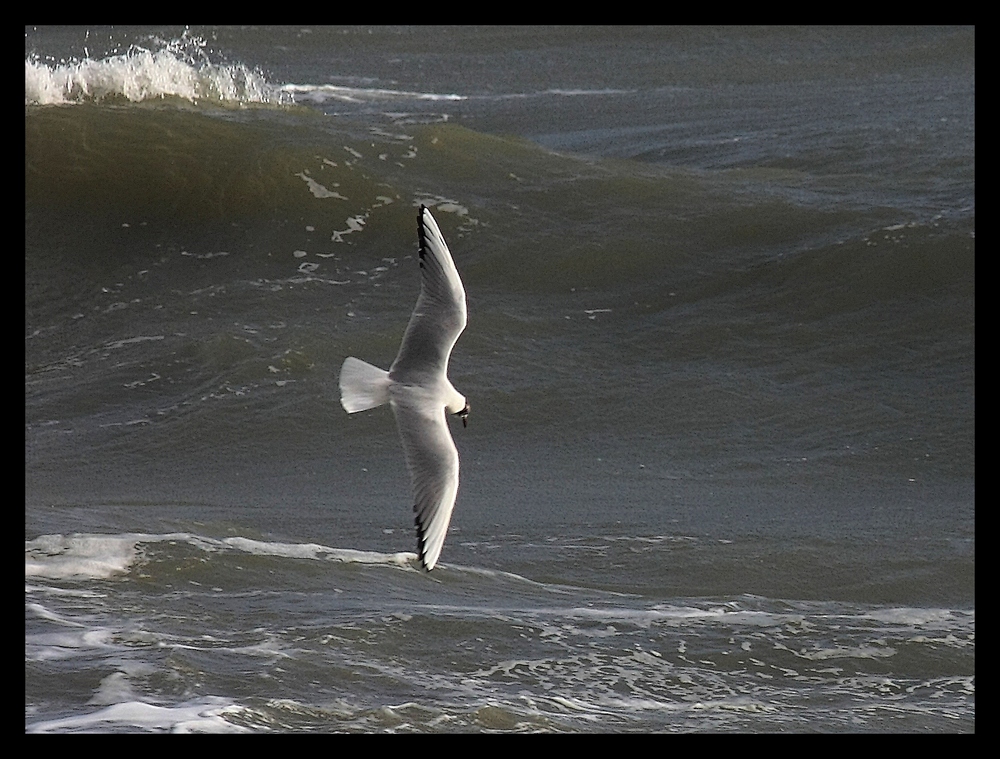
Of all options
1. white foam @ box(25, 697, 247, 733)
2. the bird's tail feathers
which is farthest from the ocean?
the bird's tail feathers

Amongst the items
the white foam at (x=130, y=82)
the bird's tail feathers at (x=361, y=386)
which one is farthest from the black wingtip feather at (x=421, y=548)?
the white foam at (x=130, y=82)

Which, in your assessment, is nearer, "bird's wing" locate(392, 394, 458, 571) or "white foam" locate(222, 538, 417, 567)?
"bird's wing" locate(392, 394, 458, 571)

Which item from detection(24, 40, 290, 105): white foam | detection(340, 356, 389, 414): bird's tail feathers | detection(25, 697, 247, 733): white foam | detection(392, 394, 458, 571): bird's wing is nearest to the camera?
detection(25, 697, 247, 733): white foam

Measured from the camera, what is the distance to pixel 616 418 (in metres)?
8.55

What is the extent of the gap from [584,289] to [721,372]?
154 centimetres

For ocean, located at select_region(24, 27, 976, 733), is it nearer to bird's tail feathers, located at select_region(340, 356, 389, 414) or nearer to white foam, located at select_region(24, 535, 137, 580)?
white foam, located at select_region(24, 535, 137, 580)

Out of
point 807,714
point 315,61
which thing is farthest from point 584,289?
point 315,61

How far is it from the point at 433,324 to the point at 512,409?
3535mm

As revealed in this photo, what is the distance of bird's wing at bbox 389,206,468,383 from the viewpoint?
16.4ft

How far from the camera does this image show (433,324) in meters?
5.04

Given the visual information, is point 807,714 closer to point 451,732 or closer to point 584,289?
point 451,732

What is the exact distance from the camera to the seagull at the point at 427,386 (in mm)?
4621

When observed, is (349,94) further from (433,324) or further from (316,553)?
(433,324)

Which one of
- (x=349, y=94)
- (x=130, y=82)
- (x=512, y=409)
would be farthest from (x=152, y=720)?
(x=349, y=94)
